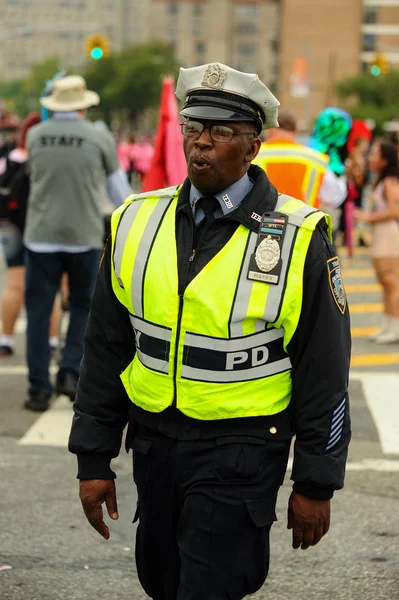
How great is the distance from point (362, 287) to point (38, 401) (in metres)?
7.68

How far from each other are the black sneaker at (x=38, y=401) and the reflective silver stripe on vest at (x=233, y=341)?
15.6 ft

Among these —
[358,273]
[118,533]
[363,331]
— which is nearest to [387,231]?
[363,331]

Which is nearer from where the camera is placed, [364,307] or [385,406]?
[385,406]

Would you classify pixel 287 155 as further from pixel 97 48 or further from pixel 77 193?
pixel 97 48

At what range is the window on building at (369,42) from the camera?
139 meters

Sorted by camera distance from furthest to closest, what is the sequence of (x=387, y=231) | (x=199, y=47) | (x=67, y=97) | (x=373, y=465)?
1. (x=199, y=47)
2. (x=387, y=231)
3. (x=67, y=97)
4. (x=373, y=465)

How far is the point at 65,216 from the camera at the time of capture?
7.36 metres

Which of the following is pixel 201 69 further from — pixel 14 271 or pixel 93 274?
pixel 14 271

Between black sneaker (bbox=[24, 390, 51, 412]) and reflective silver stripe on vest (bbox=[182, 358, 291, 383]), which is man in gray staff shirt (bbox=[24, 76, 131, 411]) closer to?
black sneaker (bbox=[24, 390, 51, 412])

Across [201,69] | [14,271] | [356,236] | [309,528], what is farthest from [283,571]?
[356,236]

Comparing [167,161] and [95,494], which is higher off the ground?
[95,494]

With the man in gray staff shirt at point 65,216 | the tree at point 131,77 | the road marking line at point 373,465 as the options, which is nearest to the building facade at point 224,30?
the tree at point 131,77

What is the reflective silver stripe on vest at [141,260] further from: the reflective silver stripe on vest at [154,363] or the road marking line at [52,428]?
the road marking line at [52,428]

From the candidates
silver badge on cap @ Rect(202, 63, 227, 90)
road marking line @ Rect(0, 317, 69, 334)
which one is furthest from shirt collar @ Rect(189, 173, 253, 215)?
road marking line @ Rect(0, 317, 69, 334)
